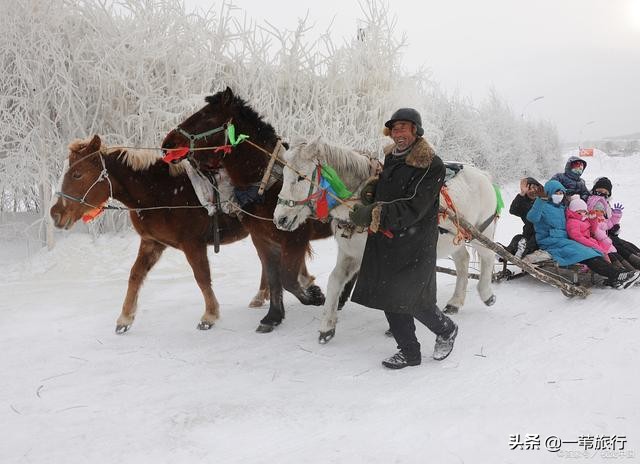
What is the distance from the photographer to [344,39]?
10.4 metres

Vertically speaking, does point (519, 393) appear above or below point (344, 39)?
below

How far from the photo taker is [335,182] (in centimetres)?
348

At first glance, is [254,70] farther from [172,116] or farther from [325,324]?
[325,324]

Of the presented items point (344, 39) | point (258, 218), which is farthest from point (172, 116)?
point (344, 39)

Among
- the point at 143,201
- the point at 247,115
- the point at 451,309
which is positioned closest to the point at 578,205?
the point at 451,309

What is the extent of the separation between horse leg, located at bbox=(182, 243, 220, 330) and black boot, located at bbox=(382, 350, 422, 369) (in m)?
1.88

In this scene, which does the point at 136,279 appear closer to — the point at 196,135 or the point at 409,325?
the point at 196,135

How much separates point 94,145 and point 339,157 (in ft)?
7.61

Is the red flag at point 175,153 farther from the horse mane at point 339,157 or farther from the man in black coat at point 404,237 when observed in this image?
the man in black coat at point 404,237

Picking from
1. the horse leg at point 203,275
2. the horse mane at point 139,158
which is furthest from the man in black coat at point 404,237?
the horse mane at point 139,158

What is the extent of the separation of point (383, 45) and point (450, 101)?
1124 centimetres

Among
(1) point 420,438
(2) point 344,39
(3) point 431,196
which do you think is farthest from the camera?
(2) point 344,39

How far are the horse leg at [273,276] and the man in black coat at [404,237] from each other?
1225mm

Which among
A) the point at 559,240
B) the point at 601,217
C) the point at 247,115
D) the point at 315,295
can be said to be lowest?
the point at 315,295
